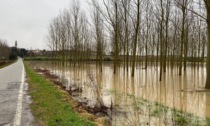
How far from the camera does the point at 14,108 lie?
8.85 meters

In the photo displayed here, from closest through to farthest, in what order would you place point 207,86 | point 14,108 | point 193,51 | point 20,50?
point 14,108 → point 207,86 → point 193,51 → point 20,50

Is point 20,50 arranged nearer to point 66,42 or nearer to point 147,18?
Result: point 66,42

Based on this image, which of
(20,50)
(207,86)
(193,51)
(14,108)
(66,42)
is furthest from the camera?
(20,50)

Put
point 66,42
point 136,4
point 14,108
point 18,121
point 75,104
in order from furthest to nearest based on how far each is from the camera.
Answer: point 66,42, point 136,4, point 75,104, point 14,108, point 18,121

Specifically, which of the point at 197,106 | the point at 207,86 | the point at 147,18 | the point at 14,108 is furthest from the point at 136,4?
the point at 14,108

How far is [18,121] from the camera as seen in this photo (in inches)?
272

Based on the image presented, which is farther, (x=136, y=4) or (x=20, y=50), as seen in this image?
(x=20, y=50)

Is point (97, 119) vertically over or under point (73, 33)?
under

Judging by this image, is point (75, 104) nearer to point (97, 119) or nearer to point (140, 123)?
point (97, 119)

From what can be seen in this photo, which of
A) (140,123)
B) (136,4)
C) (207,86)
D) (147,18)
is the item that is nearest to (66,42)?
(147,18)

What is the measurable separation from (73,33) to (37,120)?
34.7 m

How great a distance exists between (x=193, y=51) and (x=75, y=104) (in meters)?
34.4

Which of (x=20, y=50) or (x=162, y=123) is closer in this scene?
(x=162, y=123)

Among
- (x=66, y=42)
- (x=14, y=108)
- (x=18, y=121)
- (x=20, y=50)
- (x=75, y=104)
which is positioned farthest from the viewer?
(x=20, y=50)
